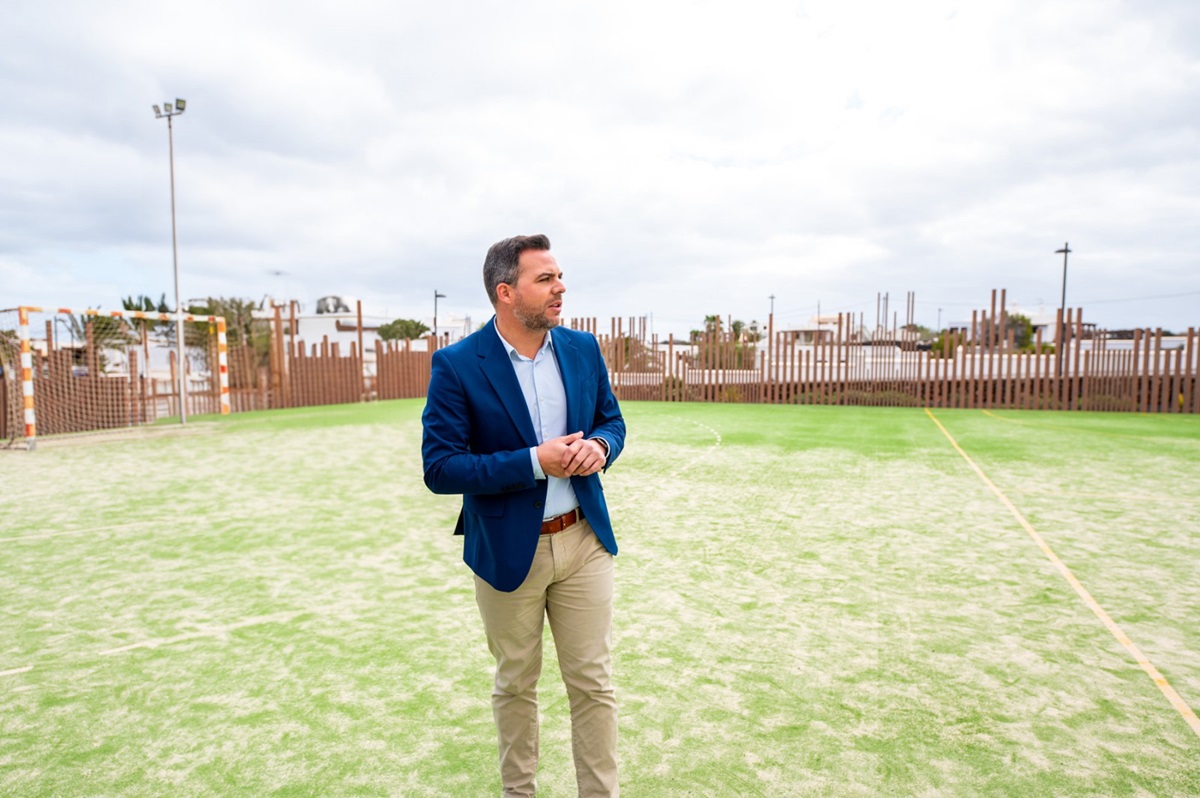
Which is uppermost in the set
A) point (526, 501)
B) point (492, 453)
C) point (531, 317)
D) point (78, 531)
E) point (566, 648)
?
point (531, 317)

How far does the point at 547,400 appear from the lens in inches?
107

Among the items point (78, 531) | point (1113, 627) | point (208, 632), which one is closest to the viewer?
point (1113, 627)

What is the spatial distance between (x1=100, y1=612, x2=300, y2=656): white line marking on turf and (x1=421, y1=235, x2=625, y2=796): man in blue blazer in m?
2.69

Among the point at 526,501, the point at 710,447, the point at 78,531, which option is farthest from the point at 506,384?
the point at 710,447

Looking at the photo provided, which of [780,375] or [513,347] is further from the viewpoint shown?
[780,375]

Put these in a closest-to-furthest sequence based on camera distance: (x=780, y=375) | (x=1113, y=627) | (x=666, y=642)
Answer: (x=666, y=642) → (x=1113, y=627) → (x=780, y=375)

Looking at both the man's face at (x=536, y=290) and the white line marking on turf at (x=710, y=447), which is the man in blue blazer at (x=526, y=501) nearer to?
the man's face at (x=536, y=290)

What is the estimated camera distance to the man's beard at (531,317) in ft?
8.43

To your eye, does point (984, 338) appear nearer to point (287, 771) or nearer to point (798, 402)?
point (798, 402)

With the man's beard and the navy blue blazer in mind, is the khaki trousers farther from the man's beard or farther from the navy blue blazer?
the man's beard

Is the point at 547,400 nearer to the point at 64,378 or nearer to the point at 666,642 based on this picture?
the point at 666,642

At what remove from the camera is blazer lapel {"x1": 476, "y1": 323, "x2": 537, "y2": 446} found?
2.59 metres

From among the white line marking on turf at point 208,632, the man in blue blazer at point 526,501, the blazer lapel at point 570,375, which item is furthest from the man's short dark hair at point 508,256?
the white line marking on turf at point 208,632

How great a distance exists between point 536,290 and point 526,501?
0.72 metres
